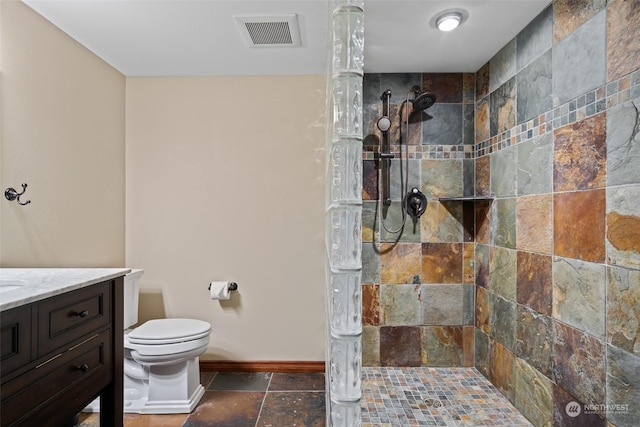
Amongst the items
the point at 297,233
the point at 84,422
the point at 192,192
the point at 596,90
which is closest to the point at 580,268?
the point at 596,90

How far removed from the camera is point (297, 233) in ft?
7.79

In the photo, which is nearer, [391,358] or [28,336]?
[28,336]

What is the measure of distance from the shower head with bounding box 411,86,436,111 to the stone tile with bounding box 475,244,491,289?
3.48 feet

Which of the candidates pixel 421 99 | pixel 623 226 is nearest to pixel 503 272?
pixel 623 226

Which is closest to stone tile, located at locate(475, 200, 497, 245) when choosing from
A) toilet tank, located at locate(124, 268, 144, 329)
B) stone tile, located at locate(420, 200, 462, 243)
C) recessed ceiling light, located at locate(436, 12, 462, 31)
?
stone tile, located at locate(420, 200, 462, 243)

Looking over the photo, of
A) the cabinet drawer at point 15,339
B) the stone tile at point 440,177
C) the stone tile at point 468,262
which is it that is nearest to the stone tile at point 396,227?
the stone tile at point 440,177

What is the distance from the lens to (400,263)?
7.59 ft

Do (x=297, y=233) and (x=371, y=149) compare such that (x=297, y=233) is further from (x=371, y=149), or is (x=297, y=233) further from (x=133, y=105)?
(x=133, y=105)

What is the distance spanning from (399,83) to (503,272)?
1491 millimetres

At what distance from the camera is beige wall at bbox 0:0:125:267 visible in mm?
1520

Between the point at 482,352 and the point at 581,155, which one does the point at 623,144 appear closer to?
the point at 581,155

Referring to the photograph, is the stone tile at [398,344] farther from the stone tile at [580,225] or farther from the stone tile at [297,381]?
the stone tile at [580,225]

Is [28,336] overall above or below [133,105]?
below

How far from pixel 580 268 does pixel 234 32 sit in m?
2.13
